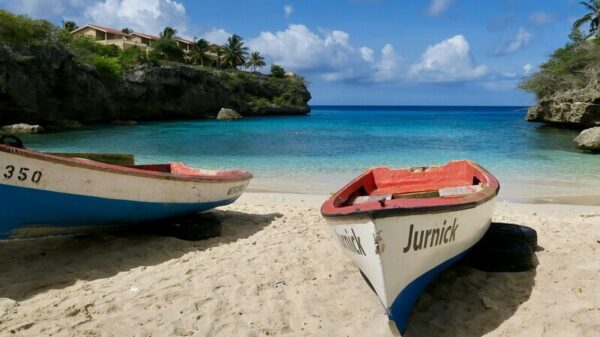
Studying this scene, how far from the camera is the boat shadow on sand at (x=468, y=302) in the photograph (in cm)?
423

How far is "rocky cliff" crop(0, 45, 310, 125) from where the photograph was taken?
3841 cm

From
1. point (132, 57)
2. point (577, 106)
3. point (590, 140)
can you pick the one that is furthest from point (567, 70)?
point (132, 57)

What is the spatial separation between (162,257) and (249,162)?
516 inches

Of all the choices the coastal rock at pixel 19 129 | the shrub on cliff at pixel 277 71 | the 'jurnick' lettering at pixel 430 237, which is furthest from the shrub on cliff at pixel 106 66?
the 'jurnick' lettering at pixel 430 237

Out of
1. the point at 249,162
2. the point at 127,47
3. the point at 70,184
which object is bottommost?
the point at 249,162

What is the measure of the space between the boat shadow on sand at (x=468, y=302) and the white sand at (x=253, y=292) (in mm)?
12

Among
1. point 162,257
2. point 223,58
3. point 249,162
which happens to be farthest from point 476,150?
point 223,58

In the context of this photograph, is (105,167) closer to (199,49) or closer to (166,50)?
(166,50)

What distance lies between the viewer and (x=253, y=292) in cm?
480

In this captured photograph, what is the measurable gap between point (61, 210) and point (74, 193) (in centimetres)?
26

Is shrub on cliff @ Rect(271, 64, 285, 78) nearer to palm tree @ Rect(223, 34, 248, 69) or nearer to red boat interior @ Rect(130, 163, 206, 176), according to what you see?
palm tree @ Rect(223, 34, 248, 69)

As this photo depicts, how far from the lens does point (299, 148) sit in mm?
25031

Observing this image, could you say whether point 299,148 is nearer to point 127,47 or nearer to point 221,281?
point 221,281

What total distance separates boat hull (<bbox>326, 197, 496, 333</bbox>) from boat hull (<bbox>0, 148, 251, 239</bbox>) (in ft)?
9.15
